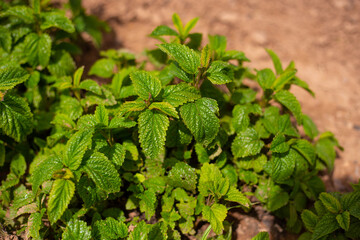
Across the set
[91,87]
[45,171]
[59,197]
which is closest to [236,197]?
[59,197]

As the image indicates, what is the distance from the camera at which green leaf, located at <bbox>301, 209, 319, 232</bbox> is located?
2.14m

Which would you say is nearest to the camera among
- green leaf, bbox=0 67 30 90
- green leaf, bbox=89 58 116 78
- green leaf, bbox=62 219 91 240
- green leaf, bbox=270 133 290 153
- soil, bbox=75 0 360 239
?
green leaf, bbox=62 219 91 240

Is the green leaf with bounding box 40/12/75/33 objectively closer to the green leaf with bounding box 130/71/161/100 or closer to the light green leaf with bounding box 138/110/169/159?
the green leaf with bounding box 130/71/161/100

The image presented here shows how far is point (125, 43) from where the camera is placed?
366cm

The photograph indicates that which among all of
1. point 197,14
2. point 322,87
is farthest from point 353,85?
point 197,14

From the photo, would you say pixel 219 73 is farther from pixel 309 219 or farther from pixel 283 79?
pixel 309 219

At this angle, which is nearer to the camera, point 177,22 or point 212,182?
point 212,182

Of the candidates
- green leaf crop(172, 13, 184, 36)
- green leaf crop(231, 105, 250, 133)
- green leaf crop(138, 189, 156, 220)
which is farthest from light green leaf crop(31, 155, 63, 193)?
green leaf crop(172, 13, 184, 36)

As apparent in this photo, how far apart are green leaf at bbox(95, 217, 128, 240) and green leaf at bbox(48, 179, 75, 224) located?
340mm

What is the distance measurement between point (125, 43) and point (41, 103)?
1467mm

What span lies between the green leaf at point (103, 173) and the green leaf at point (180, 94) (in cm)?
57

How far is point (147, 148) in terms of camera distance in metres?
1.88

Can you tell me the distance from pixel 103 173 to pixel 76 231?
1.41 ft

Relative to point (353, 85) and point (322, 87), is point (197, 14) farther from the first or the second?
point (353, 85)
